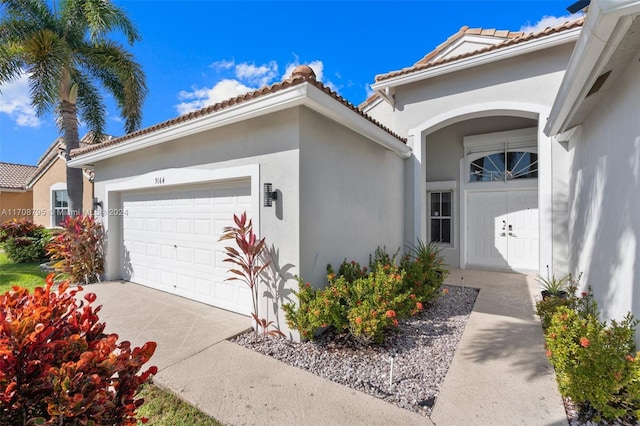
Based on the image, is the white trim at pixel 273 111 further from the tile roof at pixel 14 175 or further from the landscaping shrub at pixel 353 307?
the tile roof at pixel 14 175

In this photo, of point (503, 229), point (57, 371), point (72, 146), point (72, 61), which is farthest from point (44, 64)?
point (503, 229)

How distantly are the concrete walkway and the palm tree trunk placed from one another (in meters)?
8.43

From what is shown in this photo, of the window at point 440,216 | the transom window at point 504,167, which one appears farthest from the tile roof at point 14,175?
the transom window at point 504,167

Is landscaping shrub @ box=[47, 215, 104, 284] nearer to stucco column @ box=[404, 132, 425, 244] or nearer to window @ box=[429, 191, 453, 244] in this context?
stucco column @ box=[404, 132, 425, 244]

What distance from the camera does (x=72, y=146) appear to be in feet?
40.0

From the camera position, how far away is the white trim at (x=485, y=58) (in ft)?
22.1

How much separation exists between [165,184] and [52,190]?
62.3 feet

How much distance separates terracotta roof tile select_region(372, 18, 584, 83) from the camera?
22.2 feet

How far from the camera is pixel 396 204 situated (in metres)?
8.45

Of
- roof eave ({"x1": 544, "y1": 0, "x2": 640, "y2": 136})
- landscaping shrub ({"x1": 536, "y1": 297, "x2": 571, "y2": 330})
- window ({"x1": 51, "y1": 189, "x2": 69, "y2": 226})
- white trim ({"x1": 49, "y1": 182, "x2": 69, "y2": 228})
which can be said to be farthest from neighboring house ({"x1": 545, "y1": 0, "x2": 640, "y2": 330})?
white trim ({"x1": 49, "y1": 182, "x2": 69, "y2": 228})

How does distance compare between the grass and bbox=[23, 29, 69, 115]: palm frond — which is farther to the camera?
bbox=[23, 29, 69, 115]: palm frond

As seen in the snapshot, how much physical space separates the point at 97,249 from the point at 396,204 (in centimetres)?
915

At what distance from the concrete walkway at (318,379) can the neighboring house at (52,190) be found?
18530mm

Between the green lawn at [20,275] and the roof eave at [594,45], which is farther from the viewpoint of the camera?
the green lawn at [20,275]
